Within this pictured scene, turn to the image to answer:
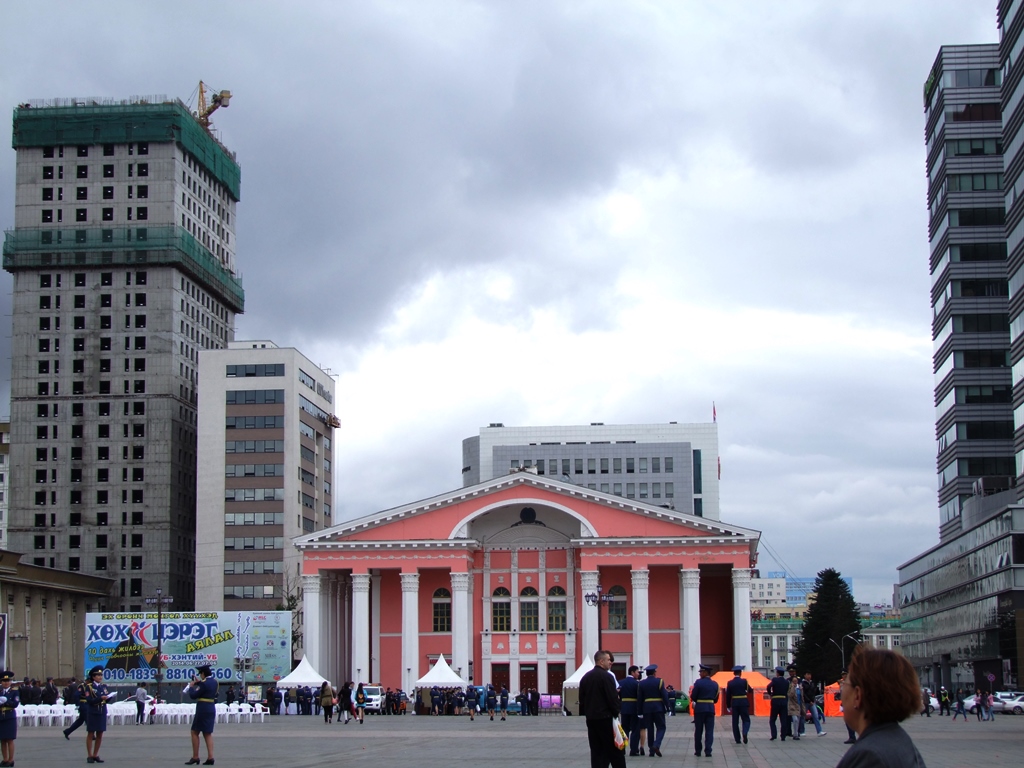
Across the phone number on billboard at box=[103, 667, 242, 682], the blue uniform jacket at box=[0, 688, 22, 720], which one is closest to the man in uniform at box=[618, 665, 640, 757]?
the blue uniform jacket at box=[0, 688, 22, 720]

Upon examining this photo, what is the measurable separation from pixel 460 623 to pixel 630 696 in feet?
162

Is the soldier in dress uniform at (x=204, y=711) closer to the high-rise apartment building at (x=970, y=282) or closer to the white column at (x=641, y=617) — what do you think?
the white column at (x=641, y=617)

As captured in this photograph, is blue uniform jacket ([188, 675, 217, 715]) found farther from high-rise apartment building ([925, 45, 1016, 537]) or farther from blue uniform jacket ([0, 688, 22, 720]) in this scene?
high-rise apartment building ([925, 45, 1016, 537])

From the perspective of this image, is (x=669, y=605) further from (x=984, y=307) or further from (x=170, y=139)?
(x=170, y=139)

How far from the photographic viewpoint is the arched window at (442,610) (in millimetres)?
80250

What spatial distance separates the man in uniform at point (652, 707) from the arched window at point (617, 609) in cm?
4969

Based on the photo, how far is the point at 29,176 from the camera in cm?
12044

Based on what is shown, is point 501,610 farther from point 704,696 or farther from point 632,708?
point 632,708

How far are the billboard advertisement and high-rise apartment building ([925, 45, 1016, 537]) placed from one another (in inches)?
2127

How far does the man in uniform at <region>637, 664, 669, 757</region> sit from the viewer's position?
28.3 metres

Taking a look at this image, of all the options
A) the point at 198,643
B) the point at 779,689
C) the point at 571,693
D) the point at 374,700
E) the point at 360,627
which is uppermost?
the point at 779,689

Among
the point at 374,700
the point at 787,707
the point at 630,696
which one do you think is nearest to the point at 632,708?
the point at 630,696

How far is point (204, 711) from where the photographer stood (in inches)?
961

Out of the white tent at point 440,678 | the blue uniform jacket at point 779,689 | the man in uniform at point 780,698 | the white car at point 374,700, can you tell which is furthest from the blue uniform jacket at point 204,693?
the white car at point 374,700
